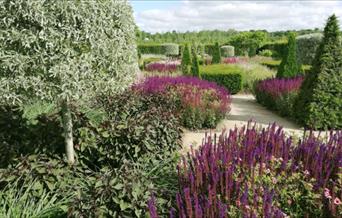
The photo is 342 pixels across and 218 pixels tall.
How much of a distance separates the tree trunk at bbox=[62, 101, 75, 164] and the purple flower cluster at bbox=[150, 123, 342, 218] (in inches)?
67.5

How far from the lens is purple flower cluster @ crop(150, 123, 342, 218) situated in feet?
10.2

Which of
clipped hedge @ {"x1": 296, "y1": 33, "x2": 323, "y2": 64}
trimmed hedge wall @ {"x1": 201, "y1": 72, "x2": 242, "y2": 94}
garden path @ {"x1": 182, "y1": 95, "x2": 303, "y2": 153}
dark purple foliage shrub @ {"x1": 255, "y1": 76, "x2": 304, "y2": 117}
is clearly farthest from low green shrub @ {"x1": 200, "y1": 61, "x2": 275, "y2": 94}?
clipped hedge @ {"x1": 296, "y1": 33, "x2": 323, "y2": 64}

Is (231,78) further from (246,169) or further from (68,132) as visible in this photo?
(246,169)

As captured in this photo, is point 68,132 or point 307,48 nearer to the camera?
point 68,132

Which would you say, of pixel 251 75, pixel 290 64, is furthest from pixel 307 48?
pixel 290 64

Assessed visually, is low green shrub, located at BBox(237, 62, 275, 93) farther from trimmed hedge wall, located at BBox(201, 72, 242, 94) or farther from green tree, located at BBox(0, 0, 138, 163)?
green tree, located at BBox(0, 0, 138, 163)

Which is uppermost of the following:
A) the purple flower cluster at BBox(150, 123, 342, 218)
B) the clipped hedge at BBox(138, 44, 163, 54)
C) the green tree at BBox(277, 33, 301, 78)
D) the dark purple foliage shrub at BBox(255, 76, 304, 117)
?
the purple flower cluster at BBox(150, 123, 342, 218)

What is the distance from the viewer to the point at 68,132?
16.5 ft

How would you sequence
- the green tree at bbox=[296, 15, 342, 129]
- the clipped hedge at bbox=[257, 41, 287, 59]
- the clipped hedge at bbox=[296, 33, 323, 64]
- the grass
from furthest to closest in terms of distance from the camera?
1. the clipped hedge at bbox=[257, 41, 287, 59]
2. the clipped hedge at bbox=[296, 33, 323, 64]
3. the green tree at bbox=[296, 15, 342, 129]
4. the grass

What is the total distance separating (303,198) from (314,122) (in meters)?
6.35

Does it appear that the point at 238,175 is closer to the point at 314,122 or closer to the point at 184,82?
the point at 314,122

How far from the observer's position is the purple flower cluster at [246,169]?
3.11m

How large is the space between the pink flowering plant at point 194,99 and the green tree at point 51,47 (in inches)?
180

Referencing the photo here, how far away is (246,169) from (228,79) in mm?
12387
